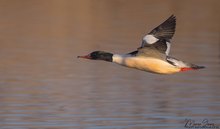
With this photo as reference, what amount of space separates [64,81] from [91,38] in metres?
4.91

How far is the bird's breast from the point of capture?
424 inches

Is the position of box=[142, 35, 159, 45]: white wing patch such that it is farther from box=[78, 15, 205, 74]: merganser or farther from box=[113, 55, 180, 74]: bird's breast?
box=[113, 55, 180, 74]: bird's breast

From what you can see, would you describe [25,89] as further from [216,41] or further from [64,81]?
[216,41]

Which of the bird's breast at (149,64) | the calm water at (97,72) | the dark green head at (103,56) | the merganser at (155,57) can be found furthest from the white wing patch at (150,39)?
the calm water at (97,72)

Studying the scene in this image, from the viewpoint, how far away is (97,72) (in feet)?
50.4

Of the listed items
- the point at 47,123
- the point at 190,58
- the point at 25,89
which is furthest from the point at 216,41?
the point at 47,123

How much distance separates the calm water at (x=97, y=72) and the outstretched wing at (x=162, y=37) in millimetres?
1192

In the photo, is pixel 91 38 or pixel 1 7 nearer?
pixel 91 38

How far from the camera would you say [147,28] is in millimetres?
21078

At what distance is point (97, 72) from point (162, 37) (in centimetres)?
433

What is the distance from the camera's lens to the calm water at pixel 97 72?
12.2m

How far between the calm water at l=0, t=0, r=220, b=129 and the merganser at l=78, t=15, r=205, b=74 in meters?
1.08
